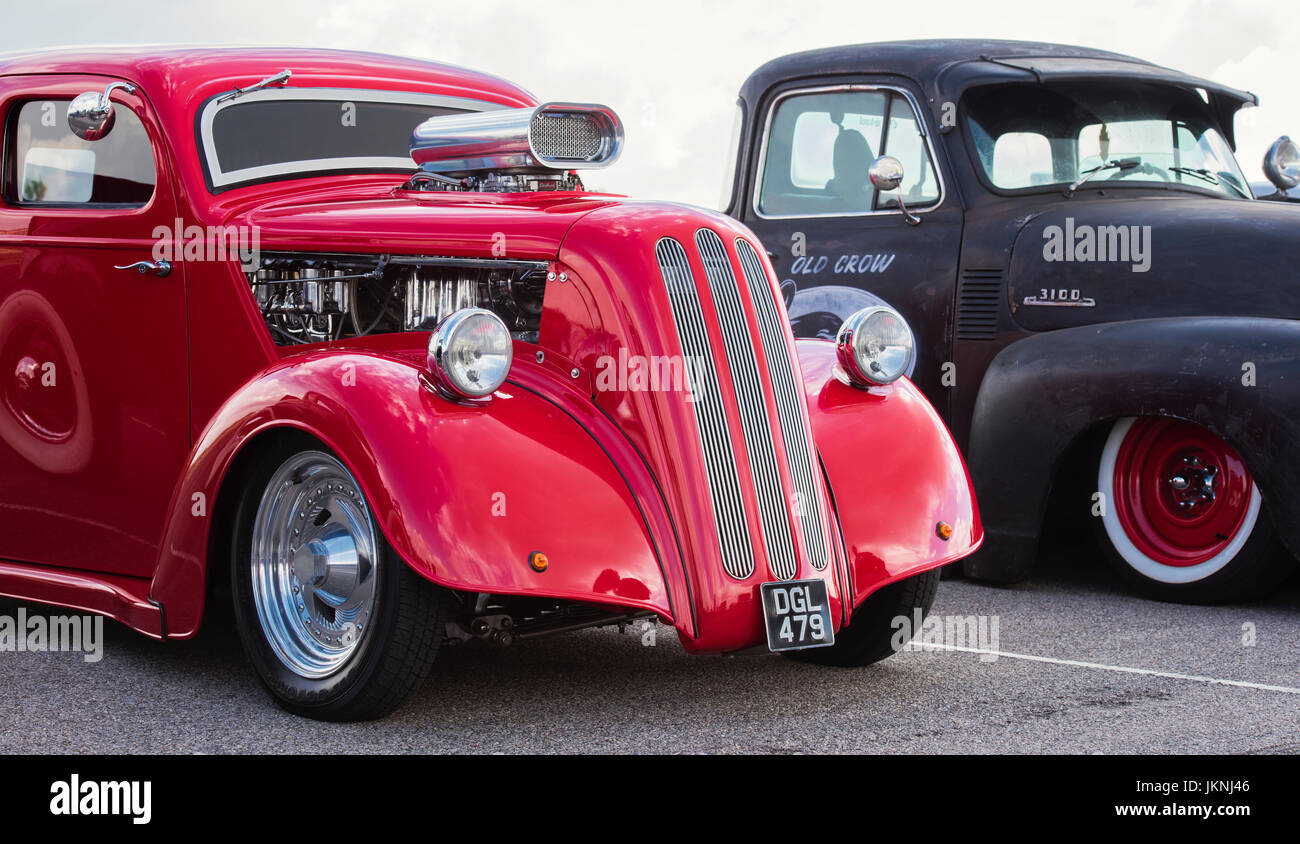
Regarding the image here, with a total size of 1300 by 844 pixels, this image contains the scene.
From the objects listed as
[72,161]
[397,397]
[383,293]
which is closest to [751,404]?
[397,397]

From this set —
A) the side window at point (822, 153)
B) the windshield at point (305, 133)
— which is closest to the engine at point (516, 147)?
the windshield at point (305, 133)

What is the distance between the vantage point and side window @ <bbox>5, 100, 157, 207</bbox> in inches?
212

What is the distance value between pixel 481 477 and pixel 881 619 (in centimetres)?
156

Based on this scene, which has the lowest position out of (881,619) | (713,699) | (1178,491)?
(713,699)

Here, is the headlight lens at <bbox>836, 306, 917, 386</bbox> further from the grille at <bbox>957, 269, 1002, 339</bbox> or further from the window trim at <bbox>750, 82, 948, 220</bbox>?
the window trim at <bbox>750, 82, 948, 220</bbox>

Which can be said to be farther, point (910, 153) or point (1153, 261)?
point (910, 153)

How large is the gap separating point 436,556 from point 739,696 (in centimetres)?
118

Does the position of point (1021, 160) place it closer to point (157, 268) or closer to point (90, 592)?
point (157, 268)

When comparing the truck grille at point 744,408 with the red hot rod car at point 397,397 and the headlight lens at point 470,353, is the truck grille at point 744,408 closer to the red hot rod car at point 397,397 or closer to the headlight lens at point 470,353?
the red hot rod car at point 397,397

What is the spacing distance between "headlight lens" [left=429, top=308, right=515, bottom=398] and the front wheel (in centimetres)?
331

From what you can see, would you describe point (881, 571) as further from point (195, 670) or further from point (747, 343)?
point (195, 670)

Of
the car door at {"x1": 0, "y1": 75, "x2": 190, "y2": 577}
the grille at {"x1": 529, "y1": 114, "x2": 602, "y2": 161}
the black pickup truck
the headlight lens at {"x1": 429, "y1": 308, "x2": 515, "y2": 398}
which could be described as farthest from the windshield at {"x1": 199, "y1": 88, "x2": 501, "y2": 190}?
the black pickup truck

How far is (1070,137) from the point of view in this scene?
738 cm
